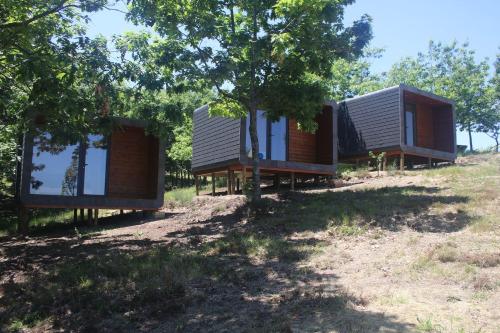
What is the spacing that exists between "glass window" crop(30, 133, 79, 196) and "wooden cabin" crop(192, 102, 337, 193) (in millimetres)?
4951

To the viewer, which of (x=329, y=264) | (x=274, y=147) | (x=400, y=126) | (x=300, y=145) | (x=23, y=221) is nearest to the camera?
(x=329, y=264)

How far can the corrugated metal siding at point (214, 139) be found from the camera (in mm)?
16125

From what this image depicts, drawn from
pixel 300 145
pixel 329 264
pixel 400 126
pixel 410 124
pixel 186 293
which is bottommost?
pixel 186 293

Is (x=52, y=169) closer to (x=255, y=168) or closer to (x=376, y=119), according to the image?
(x=255, y=168)

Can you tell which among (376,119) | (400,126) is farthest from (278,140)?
(400,126)

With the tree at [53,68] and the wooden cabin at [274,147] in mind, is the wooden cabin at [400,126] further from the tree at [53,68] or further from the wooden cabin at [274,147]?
the tree at [53,68]

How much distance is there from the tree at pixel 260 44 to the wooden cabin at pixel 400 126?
6.80 m

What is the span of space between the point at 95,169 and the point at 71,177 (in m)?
0.81

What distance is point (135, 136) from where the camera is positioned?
51.5 feet

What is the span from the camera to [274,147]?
16984 mm

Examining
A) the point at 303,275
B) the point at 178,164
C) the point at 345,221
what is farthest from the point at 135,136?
the point at 178,164

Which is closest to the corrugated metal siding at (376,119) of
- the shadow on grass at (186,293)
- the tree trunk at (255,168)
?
the tree trunk at (255,168)

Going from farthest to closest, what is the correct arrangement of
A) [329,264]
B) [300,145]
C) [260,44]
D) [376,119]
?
1. [376,119]
2. [300,145]
3. [260,44]
4. [329,264]

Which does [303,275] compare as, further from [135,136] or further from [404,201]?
[135,136]
